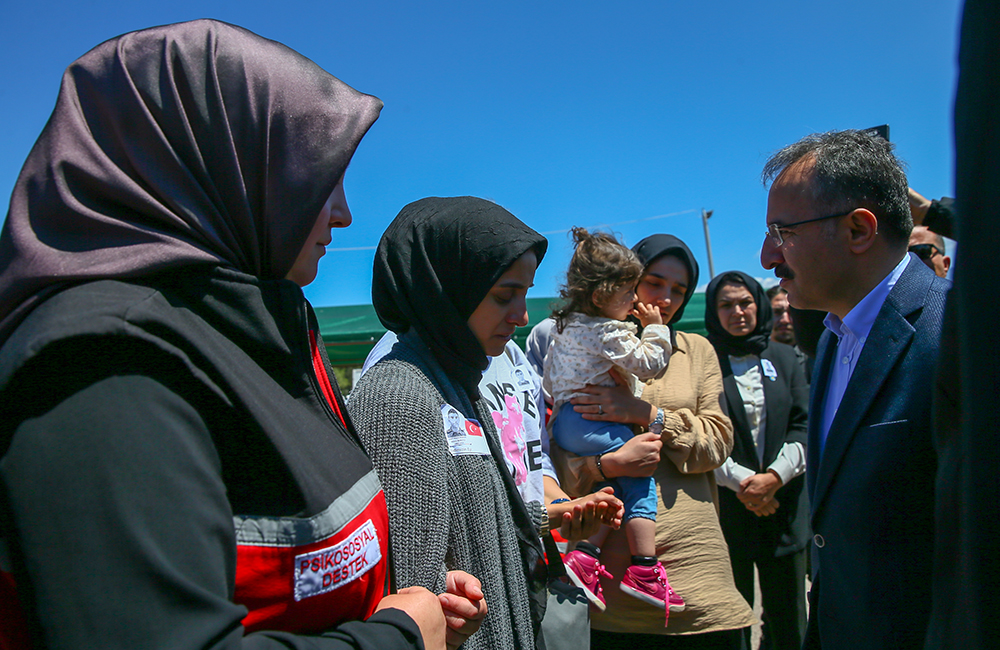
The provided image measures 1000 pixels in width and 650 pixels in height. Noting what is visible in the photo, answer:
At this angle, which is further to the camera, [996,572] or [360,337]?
[360,337]

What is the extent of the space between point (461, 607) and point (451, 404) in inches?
22.7

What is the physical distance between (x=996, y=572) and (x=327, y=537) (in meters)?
0.81


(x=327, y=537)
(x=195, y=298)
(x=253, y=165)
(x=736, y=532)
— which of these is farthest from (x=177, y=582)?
(x=736, y=532)

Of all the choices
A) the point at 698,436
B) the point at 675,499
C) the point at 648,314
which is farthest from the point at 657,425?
the point at 648,314

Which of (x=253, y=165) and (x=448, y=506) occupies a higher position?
(x=253, y=165)

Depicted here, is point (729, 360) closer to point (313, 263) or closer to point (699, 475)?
point (699, 475)

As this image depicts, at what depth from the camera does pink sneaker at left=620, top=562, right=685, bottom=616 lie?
2535mm

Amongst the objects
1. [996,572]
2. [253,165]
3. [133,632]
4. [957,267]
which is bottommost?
[133,632]

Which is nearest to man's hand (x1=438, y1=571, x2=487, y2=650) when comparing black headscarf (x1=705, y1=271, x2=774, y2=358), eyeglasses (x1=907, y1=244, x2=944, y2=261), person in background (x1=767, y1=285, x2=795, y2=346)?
black headscarf (x1=705, y1=271, x2=774, y2=358)

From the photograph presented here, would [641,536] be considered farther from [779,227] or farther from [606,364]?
[779,227]

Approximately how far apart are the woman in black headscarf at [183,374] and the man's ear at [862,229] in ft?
5.19

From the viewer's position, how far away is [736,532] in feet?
11.5

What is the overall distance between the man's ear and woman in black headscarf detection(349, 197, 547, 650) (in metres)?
1.03

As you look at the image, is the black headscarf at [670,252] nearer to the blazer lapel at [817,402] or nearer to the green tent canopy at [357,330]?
the blazer lapel at [817,402]
